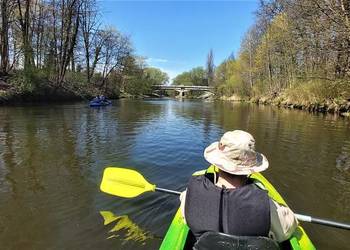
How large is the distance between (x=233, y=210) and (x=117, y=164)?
583cm

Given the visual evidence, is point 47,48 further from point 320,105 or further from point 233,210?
point 233,210

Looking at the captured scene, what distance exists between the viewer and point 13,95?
23.9 m

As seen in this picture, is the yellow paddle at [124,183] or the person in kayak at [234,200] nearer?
the person in kayak at [234,200]

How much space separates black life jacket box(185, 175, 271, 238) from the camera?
2523 millimetres

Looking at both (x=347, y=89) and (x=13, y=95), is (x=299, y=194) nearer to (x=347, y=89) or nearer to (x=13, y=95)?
(x=347, y=89)

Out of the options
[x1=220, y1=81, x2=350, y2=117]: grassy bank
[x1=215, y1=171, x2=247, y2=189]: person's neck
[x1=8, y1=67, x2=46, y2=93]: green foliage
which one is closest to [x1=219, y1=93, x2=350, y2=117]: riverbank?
[x1=220, y1=81, x2=350, y2=117]: grassy bank

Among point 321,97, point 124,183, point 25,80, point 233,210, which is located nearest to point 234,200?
point 233,210

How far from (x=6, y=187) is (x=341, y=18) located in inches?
515

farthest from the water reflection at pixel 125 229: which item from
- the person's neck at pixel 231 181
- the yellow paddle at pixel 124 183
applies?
the person's neck at pixel 231 181

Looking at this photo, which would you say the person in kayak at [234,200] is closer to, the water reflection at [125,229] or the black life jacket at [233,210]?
the black life jacket at [233,210]

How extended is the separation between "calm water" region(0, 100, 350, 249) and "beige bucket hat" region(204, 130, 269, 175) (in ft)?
6.79

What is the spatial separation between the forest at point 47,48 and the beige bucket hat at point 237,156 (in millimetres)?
23244

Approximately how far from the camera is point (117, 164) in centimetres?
809

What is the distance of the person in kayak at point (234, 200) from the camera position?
2537 mm
